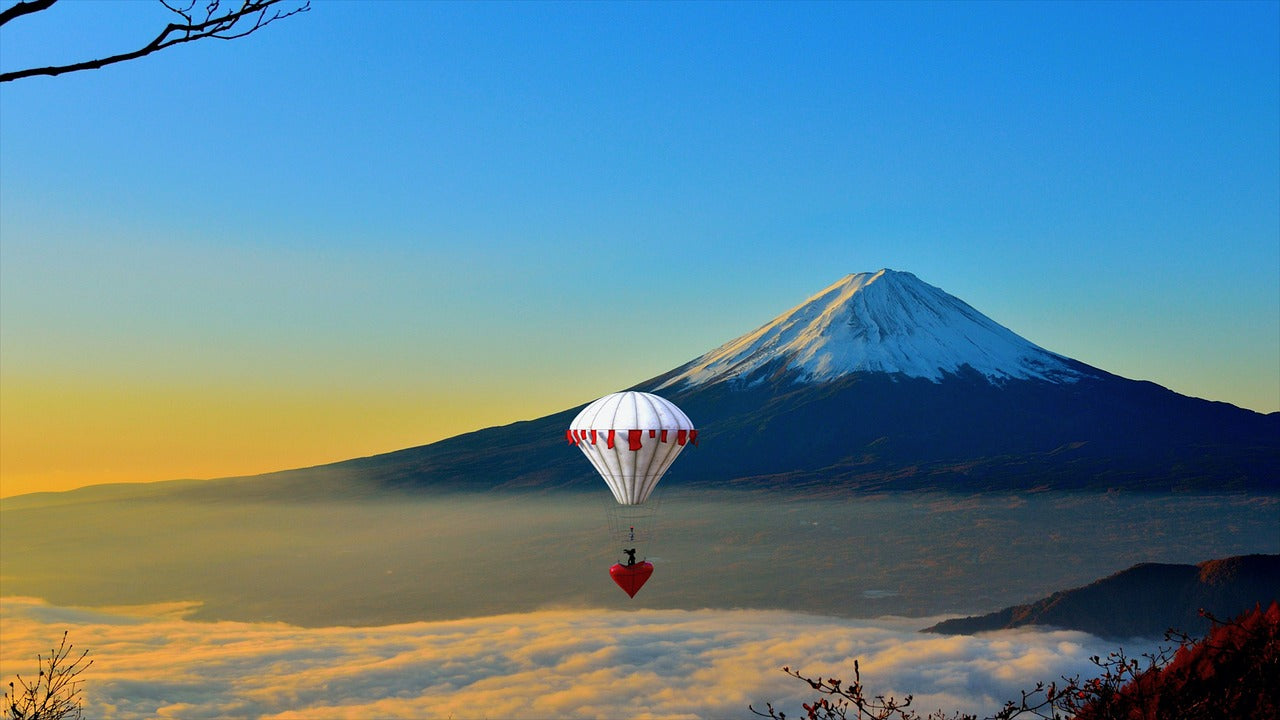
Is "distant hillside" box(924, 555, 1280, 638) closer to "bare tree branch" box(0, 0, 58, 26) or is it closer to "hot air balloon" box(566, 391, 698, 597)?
"hot air balloon" box(566, 391, 698, 597)

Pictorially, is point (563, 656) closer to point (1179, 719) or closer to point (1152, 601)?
point (1152, 601)

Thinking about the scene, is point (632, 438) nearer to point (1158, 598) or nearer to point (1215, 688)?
point (1215, 688)

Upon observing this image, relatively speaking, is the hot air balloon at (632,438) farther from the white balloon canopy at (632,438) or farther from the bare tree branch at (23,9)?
the bare tree branch at (23,9)

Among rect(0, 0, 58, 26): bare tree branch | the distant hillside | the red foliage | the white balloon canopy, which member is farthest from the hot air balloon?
the distant hillside

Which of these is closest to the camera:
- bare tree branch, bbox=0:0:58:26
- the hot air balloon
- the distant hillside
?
bare tree branch, bbox=0:0:58:26

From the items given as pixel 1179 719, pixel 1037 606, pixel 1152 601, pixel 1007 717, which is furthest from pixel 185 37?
pixel 1037 606

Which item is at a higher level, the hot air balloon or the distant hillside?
the hot air balloon

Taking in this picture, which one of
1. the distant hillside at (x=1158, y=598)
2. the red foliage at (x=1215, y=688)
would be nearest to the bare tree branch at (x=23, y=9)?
the red foliage at (x=1215, y=688)
